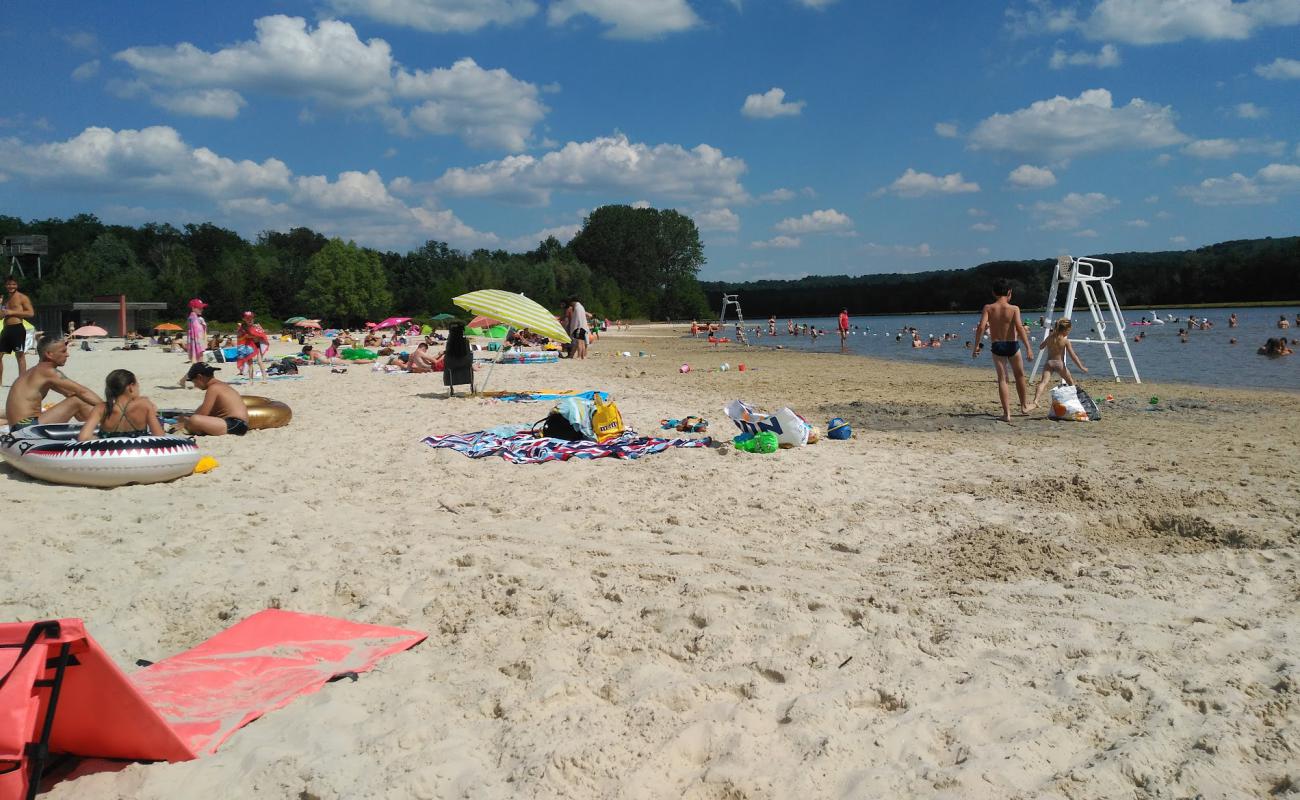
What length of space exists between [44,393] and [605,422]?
5.48 m

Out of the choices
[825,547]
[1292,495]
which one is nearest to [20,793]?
[825,547]

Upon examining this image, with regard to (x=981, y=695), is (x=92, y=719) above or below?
above

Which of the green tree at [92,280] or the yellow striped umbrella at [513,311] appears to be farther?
the green tree at [92,280]

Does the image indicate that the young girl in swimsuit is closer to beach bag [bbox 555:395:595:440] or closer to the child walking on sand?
beach bag [bbox 555:395:595:440]

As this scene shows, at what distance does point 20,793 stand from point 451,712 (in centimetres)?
126

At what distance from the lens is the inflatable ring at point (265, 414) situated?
937 cm

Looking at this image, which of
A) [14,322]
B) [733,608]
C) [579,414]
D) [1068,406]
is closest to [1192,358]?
[1068,406]

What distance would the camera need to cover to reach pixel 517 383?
15.3 m

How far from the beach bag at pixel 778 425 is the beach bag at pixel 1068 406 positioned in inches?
138

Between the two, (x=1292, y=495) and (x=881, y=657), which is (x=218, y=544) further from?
(x=1292, y=495)

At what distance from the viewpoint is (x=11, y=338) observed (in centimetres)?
1316

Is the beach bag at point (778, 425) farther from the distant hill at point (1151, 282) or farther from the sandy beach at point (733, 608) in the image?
the distant hill at point (1151, 282)

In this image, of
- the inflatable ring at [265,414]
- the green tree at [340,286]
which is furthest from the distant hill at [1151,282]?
the inflatable ring at [265,414]

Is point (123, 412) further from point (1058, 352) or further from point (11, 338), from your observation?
point (1058, 352)
